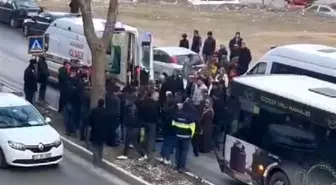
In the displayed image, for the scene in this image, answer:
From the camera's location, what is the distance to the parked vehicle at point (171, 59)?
28.8 metres

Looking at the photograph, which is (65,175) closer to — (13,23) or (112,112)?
(112,112)

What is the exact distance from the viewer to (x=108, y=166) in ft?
60.8

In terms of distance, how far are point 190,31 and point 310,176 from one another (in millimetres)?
32381

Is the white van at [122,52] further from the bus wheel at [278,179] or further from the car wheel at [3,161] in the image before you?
the bus wheel at [278,179]

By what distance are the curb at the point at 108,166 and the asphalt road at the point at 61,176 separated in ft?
0.40

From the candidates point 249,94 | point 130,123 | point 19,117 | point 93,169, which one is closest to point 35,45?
point 19,117

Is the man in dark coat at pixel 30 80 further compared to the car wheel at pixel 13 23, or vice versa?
the car wheel at pixel 13 23

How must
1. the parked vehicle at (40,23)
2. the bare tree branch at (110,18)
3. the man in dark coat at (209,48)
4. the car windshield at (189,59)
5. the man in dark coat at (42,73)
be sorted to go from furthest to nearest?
the parked vehicle at (40,23) → the man in dark coat at (209,48) → the car windshield at (189,59) → the man in dark coat at (42,73) → the bare tree branch at (110,18)

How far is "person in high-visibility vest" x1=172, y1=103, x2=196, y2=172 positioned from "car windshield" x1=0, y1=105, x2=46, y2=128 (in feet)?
9.73

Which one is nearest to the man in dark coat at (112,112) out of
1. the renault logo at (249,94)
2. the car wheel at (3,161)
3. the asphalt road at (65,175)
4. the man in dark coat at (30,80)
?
the asphalt road at (65,175)

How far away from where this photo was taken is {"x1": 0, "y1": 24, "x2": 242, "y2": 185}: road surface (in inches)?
734

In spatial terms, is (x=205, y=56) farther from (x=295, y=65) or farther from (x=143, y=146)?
(x=143, y=146)

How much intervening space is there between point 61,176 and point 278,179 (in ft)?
15.1

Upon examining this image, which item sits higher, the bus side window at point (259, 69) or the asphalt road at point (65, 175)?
the bus side window at point (259, 69)
